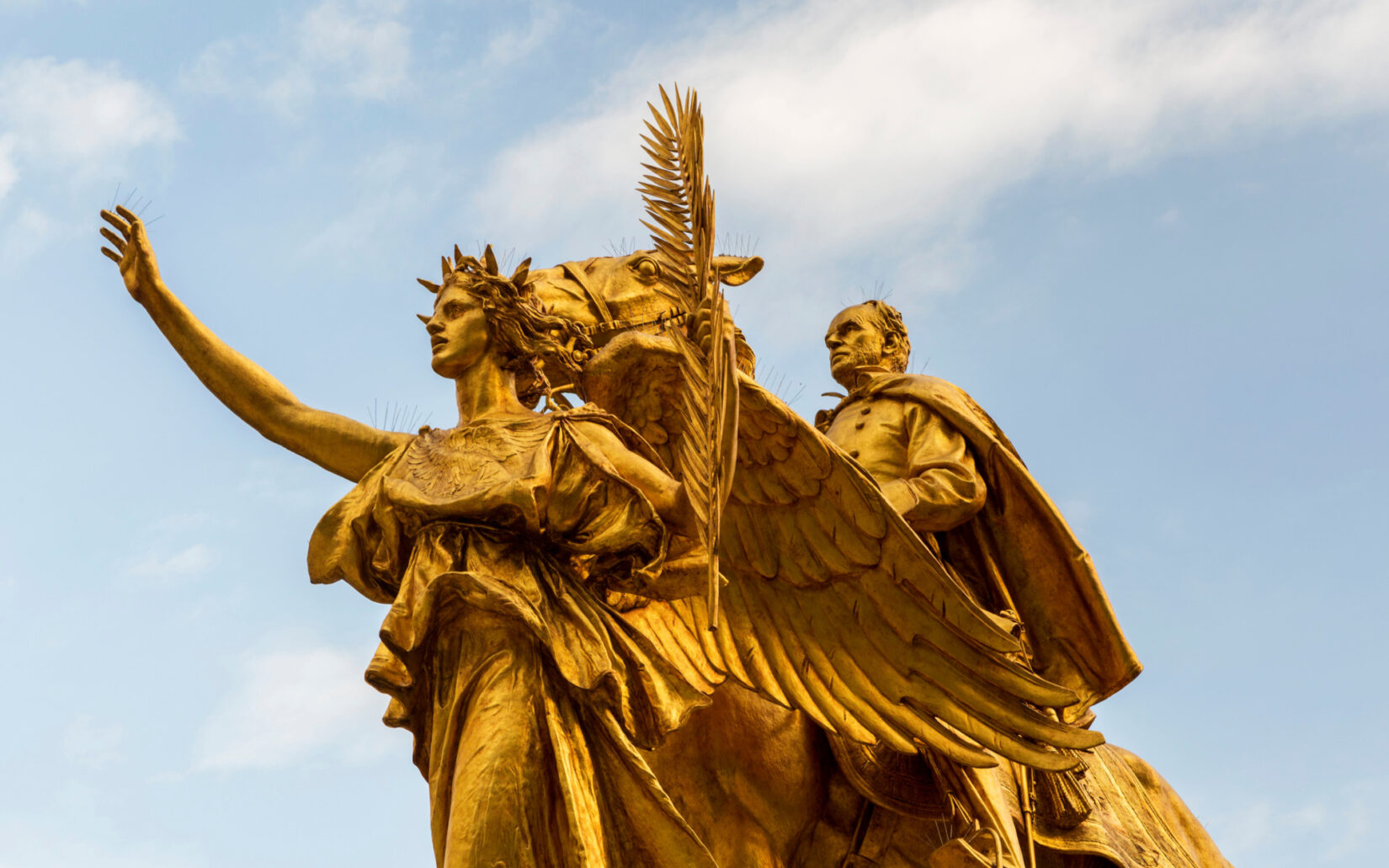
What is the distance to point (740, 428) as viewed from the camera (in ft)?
29.5

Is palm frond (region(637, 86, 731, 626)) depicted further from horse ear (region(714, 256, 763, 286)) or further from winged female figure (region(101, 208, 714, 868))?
horse ear (region(714, 256, 763, 286))

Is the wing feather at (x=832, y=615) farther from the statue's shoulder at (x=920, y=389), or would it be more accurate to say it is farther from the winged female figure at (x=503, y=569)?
the statue's shoulder at (x=920, y=389)

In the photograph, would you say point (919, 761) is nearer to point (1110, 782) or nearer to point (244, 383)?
point (1110, 782)

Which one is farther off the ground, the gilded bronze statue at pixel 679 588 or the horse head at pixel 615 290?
the horse head at pixel 615 290

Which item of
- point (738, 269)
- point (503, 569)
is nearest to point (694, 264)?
point (503, 569)

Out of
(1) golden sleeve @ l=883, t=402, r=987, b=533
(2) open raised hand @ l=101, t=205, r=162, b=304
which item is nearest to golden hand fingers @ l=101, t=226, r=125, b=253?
(2) open raised hand @ l=101, t=205, r=162, b=304

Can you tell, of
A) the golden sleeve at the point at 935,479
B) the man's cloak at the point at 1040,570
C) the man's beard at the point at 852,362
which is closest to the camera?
the golden sleeve at the point at 935,479

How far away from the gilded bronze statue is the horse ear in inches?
0.5

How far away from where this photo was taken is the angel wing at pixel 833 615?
8.77 metres

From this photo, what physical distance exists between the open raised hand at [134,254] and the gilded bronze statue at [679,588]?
0.01m

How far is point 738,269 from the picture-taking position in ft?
33.1

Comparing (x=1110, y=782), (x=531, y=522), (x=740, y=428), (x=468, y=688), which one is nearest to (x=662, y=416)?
(x=740, y=428)

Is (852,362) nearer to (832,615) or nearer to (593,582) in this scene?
(832,615)

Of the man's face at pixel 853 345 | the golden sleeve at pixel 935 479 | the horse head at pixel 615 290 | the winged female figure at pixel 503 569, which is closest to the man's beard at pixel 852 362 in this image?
the man's face at pixel 853 345
